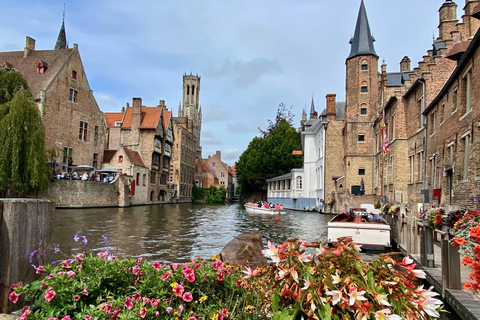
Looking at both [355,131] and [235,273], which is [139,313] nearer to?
[235,273]

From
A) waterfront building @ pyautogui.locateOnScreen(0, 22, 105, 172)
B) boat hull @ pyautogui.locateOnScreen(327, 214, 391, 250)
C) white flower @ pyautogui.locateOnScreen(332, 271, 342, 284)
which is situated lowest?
boat hull @ pyautogui.locateOnScreen(327, 214, 391, 250)

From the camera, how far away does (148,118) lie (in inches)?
2122

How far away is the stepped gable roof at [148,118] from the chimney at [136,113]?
62 cm

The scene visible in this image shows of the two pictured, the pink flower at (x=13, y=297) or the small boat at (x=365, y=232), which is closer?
the pink flower at (x=13, y=297)

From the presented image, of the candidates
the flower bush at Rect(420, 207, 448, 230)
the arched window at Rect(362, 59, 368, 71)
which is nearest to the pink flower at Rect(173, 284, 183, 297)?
the flower bush at Rect(420, 207, 448, 230)

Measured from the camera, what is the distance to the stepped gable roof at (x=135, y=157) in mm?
46394

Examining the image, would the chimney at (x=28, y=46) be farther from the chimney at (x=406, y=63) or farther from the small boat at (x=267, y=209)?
the chimney at (x=406, y=63)

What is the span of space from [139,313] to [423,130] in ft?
81.1

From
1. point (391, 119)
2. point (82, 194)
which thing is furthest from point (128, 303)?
point (82, 194)

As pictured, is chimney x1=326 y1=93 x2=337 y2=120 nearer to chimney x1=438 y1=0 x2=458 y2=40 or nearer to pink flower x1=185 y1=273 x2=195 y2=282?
chimney x1=438 y1=0 x2=458 y2=40

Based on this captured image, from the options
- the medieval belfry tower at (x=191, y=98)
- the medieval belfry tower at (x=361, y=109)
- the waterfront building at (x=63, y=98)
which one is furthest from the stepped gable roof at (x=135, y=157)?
the medieval belfry tower at (x=191, y=98)

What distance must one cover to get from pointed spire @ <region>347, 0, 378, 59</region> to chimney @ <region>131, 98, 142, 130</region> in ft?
96.6

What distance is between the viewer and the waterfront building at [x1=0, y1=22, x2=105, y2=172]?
38.5 m

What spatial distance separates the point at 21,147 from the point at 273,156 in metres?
39.9
